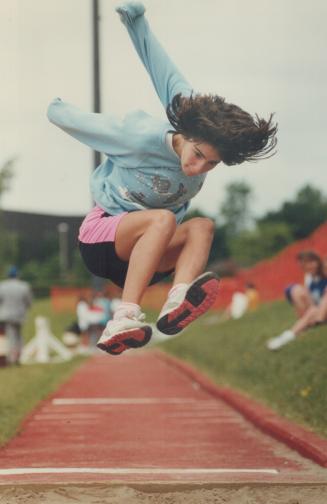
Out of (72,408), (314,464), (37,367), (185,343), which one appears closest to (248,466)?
(314,464)

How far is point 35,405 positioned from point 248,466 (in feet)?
16.5

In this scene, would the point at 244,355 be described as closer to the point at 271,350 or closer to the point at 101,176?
the point at 271,350

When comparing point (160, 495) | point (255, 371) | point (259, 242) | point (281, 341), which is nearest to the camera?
point (160, 495)

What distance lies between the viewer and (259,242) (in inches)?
2499

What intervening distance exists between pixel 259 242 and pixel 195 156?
2268 inches

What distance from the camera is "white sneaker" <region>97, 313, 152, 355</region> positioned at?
6.12 meters

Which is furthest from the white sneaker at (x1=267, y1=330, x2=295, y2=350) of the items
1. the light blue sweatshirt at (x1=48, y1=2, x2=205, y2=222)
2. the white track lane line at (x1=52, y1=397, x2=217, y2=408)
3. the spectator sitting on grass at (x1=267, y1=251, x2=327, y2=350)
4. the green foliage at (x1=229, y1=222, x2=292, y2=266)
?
the green foliage at (x1=229, y1=222, x2=292, y2=266)

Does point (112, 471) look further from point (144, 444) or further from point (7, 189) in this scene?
point (7, 189)

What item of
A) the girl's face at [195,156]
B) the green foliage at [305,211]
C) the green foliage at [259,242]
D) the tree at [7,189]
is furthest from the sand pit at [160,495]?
the green foliage at [259,242]

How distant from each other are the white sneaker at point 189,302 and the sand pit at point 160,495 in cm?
126

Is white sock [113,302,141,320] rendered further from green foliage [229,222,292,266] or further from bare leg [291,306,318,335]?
green foliage [229,222,292,266]

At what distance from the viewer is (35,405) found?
1362cm

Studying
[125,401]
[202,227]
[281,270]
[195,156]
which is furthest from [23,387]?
[281,270]

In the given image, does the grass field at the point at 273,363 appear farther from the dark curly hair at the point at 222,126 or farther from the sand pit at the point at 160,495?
the dark curly hair at the point at 222,126
